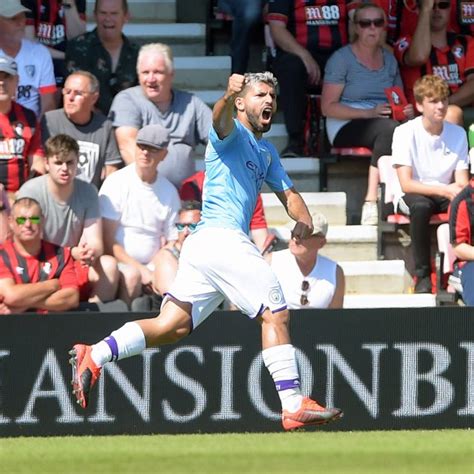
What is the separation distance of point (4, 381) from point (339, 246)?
10.6ft

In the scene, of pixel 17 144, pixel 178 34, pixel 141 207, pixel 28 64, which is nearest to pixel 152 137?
pixel 141 207

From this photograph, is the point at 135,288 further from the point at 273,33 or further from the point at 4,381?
the point at 273,33

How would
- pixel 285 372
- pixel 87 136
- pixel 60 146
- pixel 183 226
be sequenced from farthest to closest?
1. pixel 87 136
2. pixel 183 226
3. pixel 60 146
4. pixel 285 372

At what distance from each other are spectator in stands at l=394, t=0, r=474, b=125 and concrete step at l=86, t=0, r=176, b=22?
6.95 feet

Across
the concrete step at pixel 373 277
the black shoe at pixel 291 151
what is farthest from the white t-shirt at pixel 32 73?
the concrete step at pixel 373 277

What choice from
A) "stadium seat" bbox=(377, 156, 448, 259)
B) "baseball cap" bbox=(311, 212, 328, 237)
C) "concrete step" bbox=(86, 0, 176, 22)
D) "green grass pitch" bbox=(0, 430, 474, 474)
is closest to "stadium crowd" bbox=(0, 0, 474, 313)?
"baseball cap" bbox=(311, 212, 328, 237)

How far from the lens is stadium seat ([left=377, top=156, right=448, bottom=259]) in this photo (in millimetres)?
10500

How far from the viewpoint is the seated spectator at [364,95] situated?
35.1 feet

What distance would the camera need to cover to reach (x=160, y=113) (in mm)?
10180

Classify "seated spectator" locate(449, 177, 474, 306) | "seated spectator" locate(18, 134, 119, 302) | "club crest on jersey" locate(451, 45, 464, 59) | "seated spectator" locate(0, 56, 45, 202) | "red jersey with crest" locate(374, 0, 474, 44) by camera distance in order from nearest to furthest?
1. "seated spectator" locate(18, 134, 119, 302)
2. "seated spectator" locate(449, 177, 474, 306)
3. "seated spectator" locate(0, 56, 45, 202)
4. "club crest on jersey" locate(451, 45, 464, 59)
5. "red jersey with crest" locate(374, 0, 474, 44)

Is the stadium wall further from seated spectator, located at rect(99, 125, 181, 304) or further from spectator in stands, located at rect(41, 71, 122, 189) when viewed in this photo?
spectator in stands, located at rect(41, 71, 122, 189)

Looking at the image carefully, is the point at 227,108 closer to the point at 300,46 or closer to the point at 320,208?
the point at 320,208

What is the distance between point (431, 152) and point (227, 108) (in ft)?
13.8

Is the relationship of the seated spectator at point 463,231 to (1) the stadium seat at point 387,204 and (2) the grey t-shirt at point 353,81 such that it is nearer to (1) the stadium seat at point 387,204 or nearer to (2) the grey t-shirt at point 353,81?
(1) the stadium seat at point 387,204
